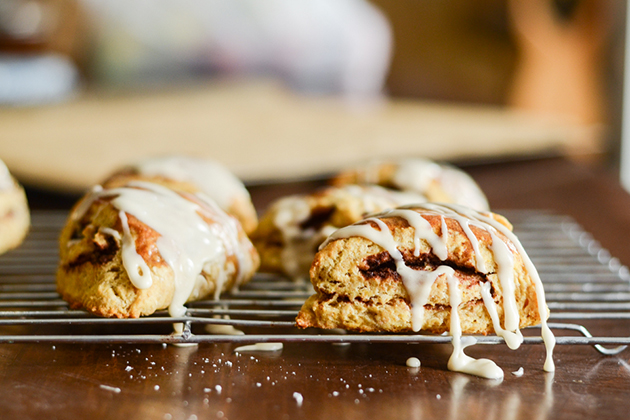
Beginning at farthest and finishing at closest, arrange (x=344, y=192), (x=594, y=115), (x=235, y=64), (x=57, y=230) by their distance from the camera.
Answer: (x=235, y=64) → (x=594, y=115) → (x=57, y=230) → (x=344, y=192)

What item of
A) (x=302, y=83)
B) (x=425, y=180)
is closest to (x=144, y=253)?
(x=425, y=180)

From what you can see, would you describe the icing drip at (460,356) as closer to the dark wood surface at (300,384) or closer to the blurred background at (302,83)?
the dark wood surface at (300,384)

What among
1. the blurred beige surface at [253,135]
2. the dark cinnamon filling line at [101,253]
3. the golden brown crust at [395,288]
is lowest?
the blurred beige surface at [253,135]

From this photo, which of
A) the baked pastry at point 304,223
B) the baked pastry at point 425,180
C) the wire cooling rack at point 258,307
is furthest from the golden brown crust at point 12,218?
the baked pastry at point 425,180

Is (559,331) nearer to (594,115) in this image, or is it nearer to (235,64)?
(594,115)

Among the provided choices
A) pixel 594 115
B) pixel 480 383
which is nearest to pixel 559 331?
pixel 480 383

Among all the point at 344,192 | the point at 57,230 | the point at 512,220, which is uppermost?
the point at 344,192

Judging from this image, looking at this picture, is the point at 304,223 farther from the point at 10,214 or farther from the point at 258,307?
the point at 10,214
